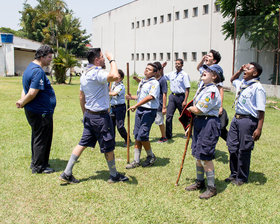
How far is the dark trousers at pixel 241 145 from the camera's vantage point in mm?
4664

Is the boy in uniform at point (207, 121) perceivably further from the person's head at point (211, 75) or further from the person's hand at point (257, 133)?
the person's hand at point (257, 133)

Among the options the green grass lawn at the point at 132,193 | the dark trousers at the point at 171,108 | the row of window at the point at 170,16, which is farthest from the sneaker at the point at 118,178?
the row of window at the point at 170,16

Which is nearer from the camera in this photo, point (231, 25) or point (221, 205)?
point (221, 205)

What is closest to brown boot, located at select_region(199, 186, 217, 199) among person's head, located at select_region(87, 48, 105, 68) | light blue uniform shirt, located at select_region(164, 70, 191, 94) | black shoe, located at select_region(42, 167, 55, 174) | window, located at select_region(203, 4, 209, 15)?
person's head, located at select_region(87, 48, 105, 68)

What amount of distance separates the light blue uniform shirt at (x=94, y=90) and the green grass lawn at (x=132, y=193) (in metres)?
1.23

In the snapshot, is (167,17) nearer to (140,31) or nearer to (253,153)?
(140,31)

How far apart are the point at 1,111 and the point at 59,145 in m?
5.57

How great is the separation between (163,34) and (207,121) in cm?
2813

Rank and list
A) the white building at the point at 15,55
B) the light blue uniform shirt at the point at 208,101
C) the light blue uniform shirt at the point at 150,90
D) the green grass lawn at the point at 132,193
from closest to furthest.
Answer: the green grass lawn at the point at 132,193
the light blue uniform shirt at the point at 208,101
the light blue uniform shirt at the point at 150,90
the white building at the point at 15,55

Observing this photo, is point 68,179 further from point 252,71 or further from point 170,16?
point 170,16

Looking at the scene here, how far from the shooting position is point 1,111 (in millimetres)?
11430

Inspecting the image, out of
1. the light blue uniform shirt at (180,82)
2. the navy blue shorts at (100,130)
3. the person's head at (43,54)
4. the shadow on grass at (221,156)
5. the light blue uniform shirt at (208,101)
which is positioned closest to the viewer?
the light blue uniform shirt at (208,101)

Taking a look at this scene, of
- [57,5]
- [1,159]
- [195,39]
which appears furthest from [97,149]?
[57,5]

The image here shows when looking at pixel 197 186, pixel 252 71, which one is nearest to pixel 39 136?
pixel 197 186
